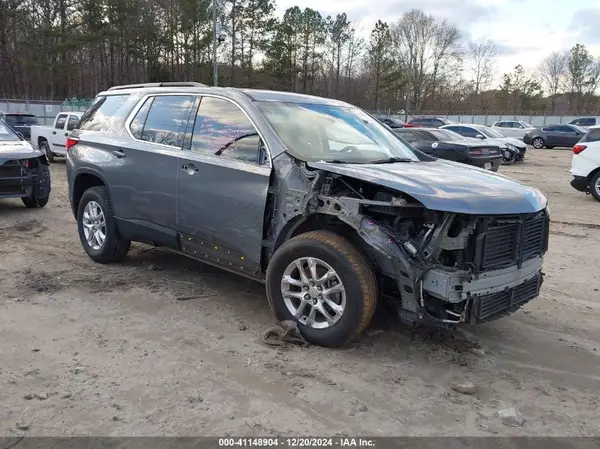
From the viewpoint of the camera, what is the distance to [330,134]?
15.7 ft

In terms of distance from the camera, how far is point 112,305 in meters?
4.84

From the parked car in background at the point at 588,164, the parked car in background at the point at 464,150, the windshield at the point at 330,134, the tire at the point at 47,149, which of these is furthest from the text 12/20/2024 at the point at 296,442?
the tire at the point at 47,149

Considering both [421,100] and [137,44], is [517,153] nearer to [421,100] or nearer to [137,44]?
[137,44]

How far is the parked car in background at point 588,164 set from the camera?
37.6ft

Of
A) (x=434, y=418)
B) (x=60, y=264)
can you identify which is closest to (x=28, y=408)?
(x=434, y=418)

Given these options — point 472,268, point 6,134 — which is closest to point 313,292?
point 472,268

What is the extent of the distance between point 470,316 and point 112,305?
3.09 meters

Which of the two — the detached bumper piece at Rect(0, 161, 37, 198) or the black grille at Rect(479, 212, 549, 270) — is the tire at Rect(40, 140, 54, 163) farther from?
the black grille at Rect(479, 212, 549, 270)

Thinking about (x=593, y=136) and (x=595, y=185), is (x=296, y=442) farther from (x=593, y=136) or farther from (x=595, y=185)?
(x=593, y=136)

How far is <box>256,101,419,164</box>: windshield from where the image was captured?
443 cm

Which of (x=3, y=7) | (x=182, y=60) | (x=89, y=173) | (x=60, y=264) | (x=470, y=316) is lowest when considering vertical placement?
(x=60, y=264)

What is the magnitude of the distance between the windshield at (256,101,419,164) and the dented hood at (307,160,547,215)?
13.2 inches

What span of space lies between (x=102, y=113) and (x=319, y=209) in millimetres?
3435

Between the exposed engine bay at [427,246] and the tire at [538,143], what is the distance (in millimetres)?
30955
